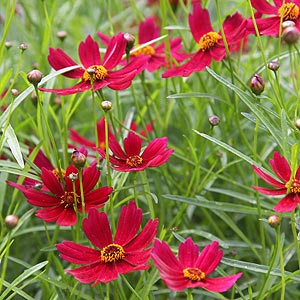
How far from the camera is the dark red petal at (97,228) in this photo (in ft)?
2.84

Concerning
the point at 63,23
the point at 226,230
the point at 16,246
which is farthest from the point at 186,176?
the point at 63,23

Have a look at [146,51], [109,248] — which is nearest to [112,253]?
[109,248]

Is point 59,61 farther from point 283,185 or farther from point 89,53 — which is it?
point 283,185

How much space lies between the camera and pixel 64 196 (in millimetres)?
936

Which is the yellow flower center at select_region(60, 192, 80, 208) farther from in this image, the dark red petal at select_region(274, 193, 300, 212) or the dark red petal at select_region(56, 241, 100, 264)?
the dark red petal at select_region(274, 193, 300, 212)

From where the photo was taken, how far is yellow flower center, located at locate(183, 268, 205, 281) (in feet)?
2.55

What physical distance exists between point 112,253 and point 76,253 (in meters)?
0.05

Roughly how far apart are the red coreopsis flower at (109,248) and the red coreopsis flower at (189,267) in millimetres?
34

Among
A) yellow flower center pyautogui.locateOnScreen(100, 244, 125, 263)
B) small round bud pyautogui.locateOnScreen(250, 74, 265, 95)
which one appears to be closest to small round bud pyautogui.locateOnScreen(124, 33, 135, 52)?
small round bud pyautogui.locateOnScreen(250, 74, 265, 95)

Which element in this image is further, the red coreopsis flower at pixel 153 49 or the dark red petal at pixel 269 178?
the red coreopsis flower at pixel 153 49

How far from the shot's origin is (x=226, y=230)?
128 centimetres

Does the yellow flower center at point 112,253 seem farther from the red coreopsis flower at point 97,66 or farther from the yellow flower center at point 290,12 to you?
the yellow flower center at point 290,12

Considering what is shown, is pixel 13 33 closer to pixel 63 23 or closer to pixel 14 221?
pixel 63 23

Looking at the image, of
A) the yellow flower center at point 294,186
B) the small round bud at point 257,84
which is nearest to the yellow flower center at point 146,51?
the small round bud at point 257,84
